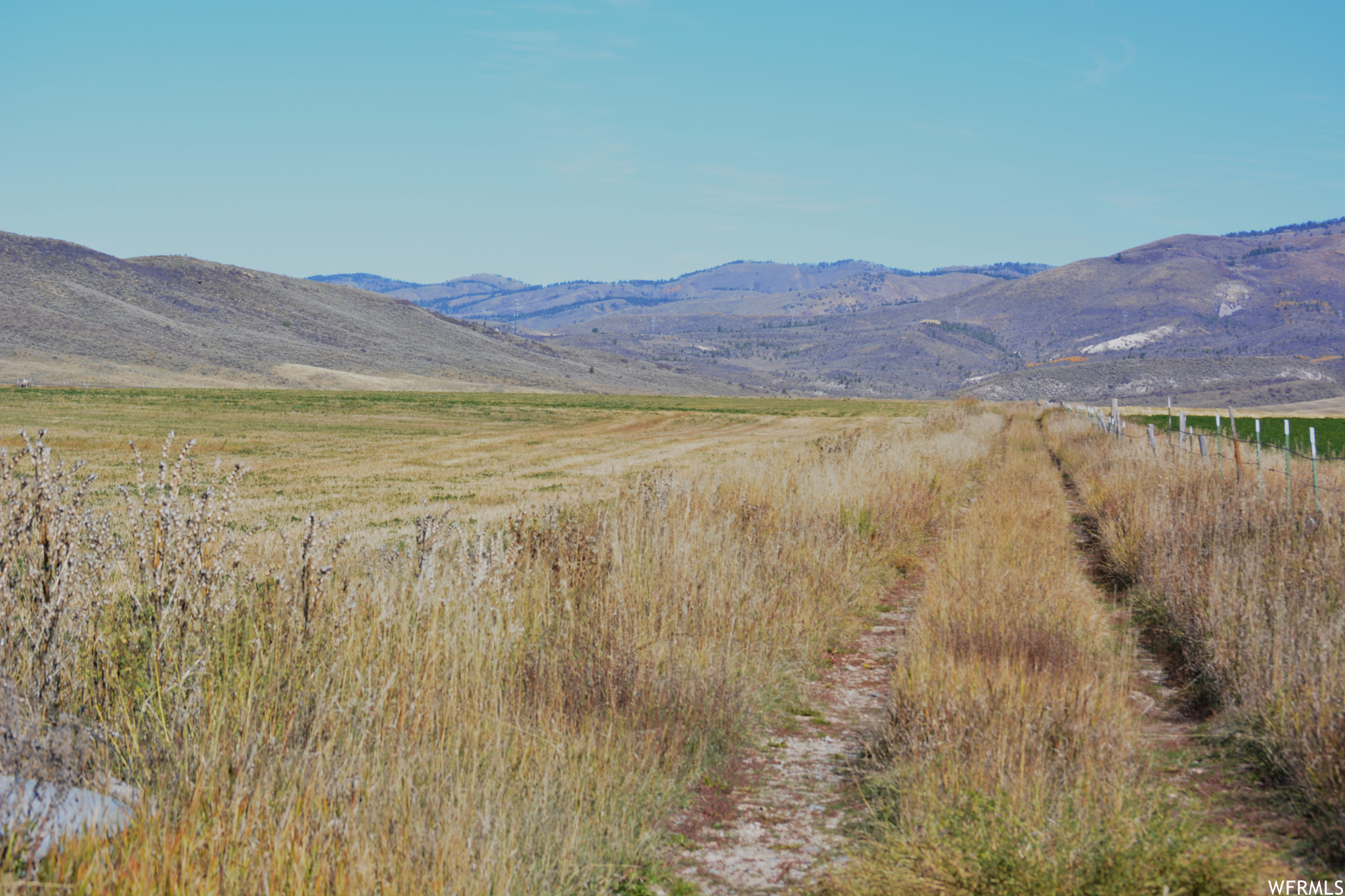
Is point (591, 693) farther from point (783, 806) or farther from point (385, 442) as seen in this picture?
point (385, 442)

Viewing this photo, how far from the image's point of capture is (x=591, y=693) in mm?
5539

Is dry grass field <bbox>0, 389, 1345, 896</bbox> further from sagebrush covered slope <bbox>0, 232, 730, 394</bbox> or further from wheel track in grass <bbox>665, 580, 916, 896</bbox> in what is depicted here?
sagebrush covered slope <bbox>0, 232, 730, 394</bbox>

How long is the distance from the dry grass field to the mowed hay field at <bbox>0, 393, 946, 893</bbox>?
1.0 inches

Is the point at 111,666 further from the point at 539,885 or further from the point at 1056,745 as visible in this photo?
the point at 1056,745

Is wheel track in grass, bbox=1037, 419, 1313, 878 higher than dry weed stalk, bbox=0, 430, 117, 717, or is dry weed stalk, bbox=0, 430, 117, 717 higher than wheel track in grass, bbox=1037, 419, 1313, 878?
dry weed stalk, bbox=0, 430, 117, 717

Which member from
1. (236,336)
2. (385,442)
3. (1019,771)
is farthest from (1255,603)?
(236,336)

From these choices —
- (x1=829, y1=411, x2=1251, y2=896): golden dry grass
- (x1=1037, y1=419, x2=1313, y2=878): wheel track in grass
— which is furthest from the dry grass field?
(x1=1037, y1=419, x2=1313, y2=878): wheel track in grass

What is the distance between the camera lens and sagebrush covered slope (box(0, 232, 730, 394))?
97.9 metres

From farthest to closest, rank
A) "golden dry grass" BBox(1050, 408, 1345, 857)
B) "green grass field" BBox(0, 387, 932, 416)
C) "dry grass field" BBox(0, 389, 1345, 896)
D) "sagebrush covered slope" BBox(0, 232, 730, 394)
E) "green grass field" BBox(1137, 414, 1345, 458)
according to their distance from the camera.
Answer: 1. "sagebrush covered slope" BBox(0, 232, 730, 394)
2. "green grass field" BBox(0, 387, 932, 416)
3. "green grass field" BBox(1137, 414, 1345, 458)
4. "golden dry grass" BBox(1050, 408, 1345, 857)
5. "dry grass field" BBox(0, 389, 1345, 896)

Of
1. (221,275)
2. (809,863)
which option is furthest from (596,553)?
(221,275)

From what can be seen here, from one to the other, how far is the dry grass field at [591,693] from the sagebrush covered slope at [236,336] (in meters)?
90.4

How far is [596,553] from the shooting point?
747 centimetres

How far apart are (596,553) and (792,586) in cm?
196

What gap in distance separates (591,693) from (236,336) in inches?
5068
